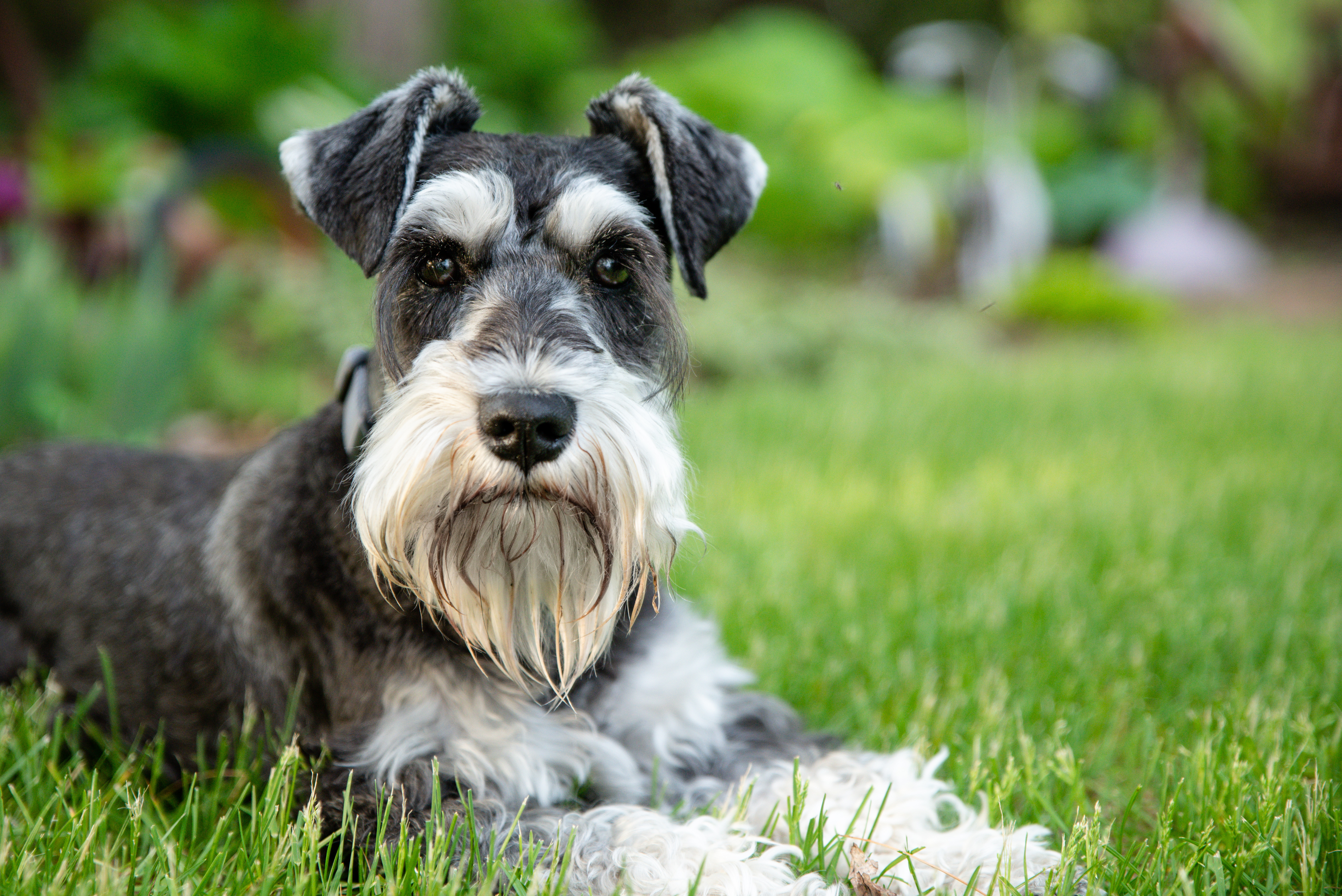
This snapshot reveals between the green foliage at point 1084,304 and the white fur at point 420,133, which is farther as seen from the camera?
the green foliage at point 1084,304

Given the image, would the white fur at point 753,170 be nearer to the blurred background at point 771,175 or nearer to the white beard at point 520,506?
the white beard at point 520,506

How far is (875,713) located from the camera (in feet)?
9.24

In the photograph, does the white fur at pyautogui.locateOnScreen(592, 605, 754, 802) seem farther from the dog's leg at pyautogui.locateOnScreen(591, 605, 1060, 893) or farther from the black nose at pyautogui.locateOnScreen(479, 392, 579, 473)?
the black nose at pyautogui.locateOnScreen(479, 392, 579, 473)

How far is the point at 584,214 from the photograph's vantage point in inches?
86.0

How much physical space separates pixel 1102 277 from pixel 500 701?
9.21 m

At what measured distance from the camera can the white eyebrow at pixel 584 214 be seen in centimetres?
218

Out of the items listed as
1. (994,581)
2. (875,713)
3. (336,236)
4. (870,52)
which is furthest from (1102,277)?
(870,52)

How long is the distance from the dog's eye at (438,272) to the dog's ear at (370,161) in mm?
102

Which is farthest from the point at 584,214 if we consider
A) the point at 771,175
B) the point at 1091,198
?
the point at 1091,198

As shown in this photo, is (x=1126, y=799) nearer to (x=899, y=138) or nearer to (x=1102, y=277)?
(x=1102, y=277)

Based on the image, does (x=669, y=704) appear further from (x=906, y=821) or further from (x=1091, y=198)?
(x=1091, y=198)

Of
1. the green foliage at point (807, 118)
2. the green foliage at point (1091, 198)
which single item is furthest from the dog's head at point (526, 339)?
the green foliage at point (1091, 198)

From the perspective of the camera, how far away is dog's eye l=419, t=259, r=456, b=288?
87.7 inches

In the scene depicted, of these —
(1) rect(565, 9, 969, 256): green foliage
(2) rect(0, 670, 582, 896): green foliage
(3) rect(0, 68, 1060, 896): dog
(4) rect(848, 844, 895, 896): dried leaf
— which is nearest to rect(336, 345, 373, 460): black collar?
(3) rect(0, 68, 1060, 896): dog
